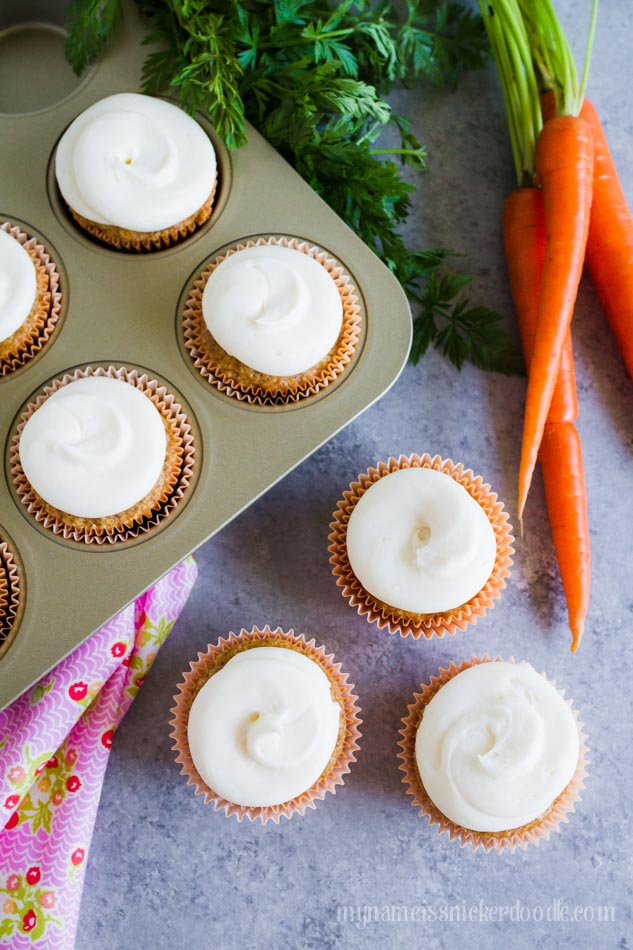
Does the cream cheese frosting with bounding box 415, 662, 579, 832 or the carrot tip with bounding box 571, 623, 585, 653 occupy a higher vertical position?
the cream cheese frosting with bounding box 415, 662, 579, 832

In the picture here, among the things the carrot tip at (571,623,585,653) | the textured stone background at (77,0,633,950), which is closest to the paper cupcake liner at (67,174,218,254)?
the textured stone background at (77,0,633,950)

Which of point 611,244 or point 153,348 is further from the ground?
point 153,348

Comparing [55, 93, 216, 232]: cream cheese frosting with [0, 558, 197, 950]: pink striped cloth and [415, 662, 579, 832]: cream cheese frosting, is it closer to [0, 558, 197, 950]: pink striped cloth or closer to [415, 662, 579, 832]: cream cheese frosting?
[0, 558, 197, 950]: pink striped cloth

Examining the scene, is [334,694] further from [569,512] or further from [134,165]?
[134,165]

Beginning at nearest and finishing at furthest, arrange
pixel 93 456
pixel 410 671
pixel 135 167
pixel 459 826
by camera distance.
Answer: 1. pixel 93 456
2. pixel 135 167
3. pixel 459 826
4. pixel 410 671

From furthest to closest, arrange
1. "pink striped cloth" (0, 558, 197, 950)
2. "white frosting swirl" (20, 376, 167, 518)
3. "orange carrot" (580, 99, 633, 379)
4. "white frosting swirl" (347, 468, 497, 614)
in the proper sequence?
1. "orange carrot" (580, 99, 633, 379)
2. "pink striped cloth" (0, 558, 197, 950)
3. "white frosting swirl" (347, 468, 497, 614)
4. "white frosting swirl" (20, 376, 167, 518)

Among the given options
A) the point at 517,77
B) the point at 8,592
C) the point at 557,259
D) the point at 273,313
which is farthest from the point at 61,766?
the point at 517,77

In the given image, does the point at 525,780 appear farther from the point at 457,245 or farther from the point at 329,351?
the point at 457,245

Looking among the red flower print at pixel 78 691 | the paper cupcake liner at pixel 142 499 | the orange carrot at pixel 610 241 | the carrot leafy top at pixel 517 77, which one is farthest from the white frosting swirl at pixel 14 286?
the orange carrot at pixel 610 241
